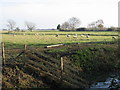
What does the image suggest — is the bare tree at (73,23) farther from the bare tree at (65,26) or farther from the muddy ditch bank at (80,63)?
the muddy ditch bank at (80,63)

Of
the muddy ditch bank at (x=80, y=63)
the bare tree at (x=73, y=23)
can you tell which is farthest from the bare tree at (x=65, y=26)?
the muddy ditch bank at (x=80, y=63)

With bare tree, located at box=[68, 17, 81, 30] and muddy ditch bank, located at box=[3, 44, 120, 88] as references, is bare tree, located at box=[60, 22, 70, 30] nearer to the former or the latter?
bare tree, located at box=[68, 17, 81, 30]

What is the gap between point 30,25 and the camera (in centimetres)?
9862

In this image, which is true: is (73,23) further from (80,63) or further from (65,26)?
(80,63)

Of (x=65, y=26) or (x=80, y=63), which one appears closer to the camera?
(x=80, y=63)

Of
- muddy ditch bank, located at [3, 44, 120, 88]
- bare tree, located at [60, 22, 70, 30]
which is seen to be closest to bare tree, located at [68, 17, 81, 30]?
bare tree, located at [60, 22, 70, 30]

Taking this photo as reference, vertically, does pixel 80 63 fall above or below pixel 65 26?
below

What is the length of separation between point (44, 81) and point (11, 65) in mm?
2326

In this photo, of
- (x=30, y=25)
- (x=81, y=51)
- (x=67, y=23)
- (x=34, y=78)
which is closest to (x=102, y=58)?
(x=81, y=51)

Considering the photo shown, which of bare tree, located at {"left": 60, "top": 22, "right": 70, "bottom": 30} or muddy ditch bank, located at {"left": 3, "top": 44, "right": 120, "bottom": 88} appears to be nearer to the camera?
muddy ditch bank, located at {"left": 3, "top": 44, "right": 120, "bottom": 88}

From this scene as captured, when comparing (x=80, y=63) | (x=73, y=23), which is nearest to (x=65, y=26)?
(x=73, y=23)

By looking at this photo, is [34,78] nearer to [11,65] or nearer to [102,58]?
[11,65]

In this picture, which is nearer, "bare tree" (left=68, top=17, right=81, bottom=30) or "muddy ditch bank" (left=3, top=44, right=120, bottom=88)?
"muddy ditch bank" (left=3, top=44, right=120, bottom=88)

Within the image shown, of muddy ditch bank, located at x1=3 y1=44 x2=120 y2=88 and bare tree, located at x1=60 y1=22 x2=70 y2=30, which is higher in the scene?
bare tree, located at x1=60 y1=22 x2=70 y2=30
